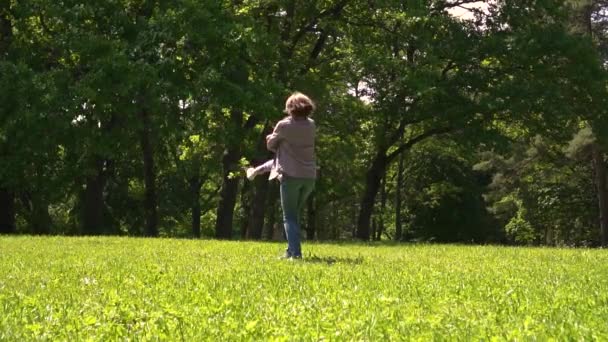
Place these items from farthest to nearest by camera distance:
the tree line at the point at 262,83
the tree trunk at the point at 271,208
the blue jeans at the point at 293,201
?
the tree trunk at the point at 271,208, the tree line at the point at 262,83, the blue jeans at the point at 293,201

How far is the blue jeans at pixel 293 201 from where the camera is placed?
9094 mm

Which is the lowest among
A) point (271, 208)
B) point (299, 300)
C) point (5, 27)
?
point (299, 300)

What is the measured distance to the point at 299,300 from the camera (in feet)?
17.4

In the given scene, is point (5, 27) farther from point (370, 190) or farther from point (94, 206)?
point (370, 190)

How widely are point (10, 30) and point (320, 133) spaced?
42.0ft

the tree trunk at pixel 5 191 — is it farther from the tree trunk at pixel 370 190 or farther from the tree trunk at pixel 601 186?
the tree trunk at pixel 601 186

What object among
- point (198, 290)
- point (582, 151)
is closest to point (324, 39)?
point (582, 151)

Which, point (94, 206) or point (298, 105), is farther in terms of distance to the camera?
point (94, 206)

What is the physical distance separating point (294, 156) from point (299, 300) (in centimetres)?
394

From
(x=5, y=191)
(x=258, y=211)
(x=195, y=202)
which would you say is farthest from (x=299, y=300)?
(x=195, y=202)

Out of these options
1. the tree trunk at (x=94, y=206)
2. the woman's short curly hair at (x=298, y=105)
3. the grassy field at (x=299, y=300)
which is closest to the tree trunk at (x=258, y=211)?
the tree trunk at (x=94, y=206)

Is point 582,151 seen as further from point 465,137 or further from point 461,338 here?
point 461,338

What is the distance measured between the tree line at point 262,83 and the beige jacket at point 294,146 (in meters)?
10.4

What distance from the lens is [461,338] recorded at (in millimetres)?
3885
